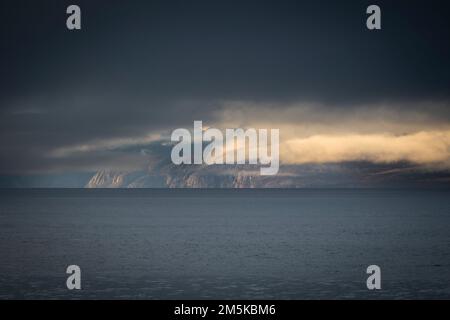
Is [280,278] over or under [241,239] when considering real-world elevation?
under

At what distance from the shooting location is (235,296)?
140 ft

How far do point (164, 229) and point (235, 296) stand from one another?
226ft

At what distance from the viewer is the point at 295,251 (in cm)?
7212
